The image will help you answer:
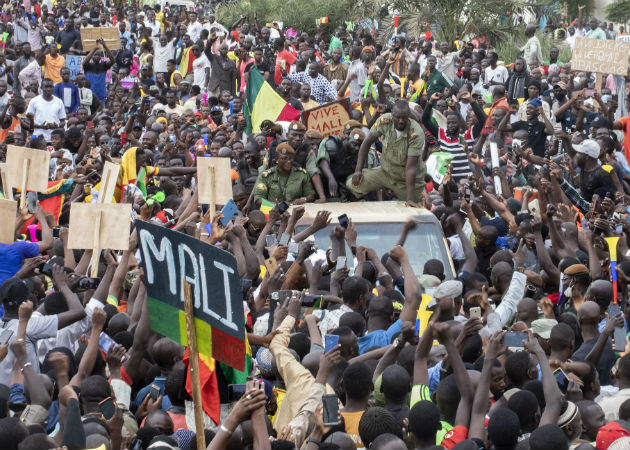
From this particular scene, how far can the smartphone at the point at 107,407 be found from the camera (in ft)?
18.1

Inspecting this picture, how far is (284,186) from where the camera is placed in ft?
35.5

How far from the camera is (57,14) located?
2841 centimetres

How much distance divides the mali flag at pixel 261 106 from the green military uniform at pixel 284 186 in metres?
3.89

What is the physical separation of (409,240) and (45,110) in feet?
30.5

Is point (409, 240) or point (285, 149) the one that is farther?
point (285, 149)

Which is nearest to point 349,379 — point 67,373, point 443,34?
point 67,373

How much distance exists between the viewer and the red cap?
201 inches

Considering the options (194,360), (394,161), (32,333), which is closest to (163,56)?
(394,161)

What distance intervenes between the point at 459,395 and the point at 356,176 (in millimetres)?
5347

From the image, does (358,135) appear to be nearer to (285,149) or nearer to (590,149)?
(285,149)

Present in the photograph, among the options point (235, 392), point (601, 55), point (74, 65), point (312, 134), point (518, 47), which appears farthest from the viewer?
point (518, 47)

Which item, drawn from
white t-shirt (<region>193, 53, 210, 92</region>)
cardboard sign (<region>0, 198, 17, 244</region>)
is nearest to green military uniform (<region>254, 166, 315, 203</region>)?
cardboard sign (<region>0, 198, 17, 244</region>)

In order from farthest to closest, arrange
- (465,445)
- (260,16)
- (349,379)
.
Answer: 1. (260,16)
2. (349,379)
3. (465,445)

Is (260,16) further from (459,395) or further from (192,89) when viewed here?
(459,395)
